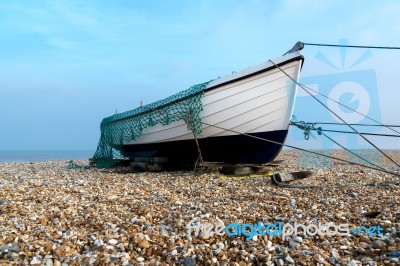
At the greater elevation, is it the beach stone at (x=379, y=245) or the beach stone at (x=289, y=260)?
the beach stone at (x=379, y=245)

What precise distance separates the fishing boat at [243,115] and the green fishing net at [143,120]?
58 mm

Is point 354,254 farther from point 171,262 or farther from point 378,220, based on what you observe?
point 171,262

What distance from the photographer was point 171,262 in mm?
3336

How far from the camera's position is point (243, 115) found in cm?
921

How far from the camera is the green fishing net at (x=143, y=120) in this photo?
31.1 ft

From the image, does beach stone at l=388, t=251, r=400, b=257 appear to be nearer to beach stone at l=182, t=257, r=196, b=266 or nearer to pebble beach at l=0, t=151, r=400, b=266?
pebble beach at l=0, t=151, r=400, b=266

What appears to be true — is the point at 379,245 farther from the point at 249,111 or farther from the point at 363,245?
the point at 249,111

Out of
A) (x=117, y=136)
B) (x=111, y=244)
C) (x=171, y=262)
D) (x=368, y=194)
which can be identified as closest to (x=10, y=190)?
(x=111, y=244)

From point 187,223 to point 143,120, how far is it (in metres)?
7.63

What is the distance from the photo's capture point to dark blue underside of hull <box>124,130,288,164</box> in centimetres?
942
